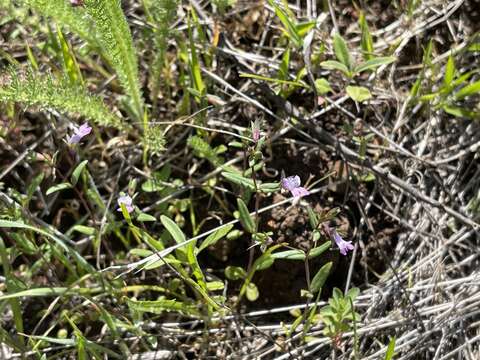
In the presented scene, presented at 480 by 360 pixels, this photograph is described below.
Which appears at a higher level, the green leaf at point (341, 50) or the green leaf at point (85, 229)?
the green leaf at point (341, 50)

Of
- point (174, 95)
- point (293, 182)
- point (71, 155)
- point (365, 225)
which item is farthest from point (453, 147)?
point (71, 155)

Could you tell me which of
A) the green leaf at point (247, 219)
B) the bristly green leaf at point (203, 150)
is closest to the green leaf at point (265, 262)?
the green leaf at point (247, 219)

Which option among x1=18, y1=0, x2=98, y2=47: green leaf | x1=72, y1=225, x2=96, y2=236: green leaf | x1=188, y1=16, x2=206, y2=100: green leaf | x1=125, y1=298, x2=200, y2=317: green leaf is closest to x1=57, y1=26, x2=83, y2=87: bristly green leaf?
x1=18, y1=0, x2=98, y2=47: green leaf

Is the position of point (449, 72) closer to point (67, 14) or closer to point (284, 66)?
point (284, 66)

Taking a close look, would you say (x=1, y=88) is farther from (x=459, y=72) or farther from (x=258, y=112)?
(x=459, y=72)

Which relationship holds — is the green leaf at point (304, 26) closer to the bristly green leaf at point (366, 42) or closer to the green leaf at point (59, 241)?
the bristly green leaf at point (366, 42)

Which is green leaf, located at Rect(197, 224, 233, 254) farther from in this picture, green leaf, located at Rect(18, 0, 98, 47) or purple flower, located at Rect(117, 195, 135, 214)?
green leaf, located at Rect(18, 0, 98, 47)
